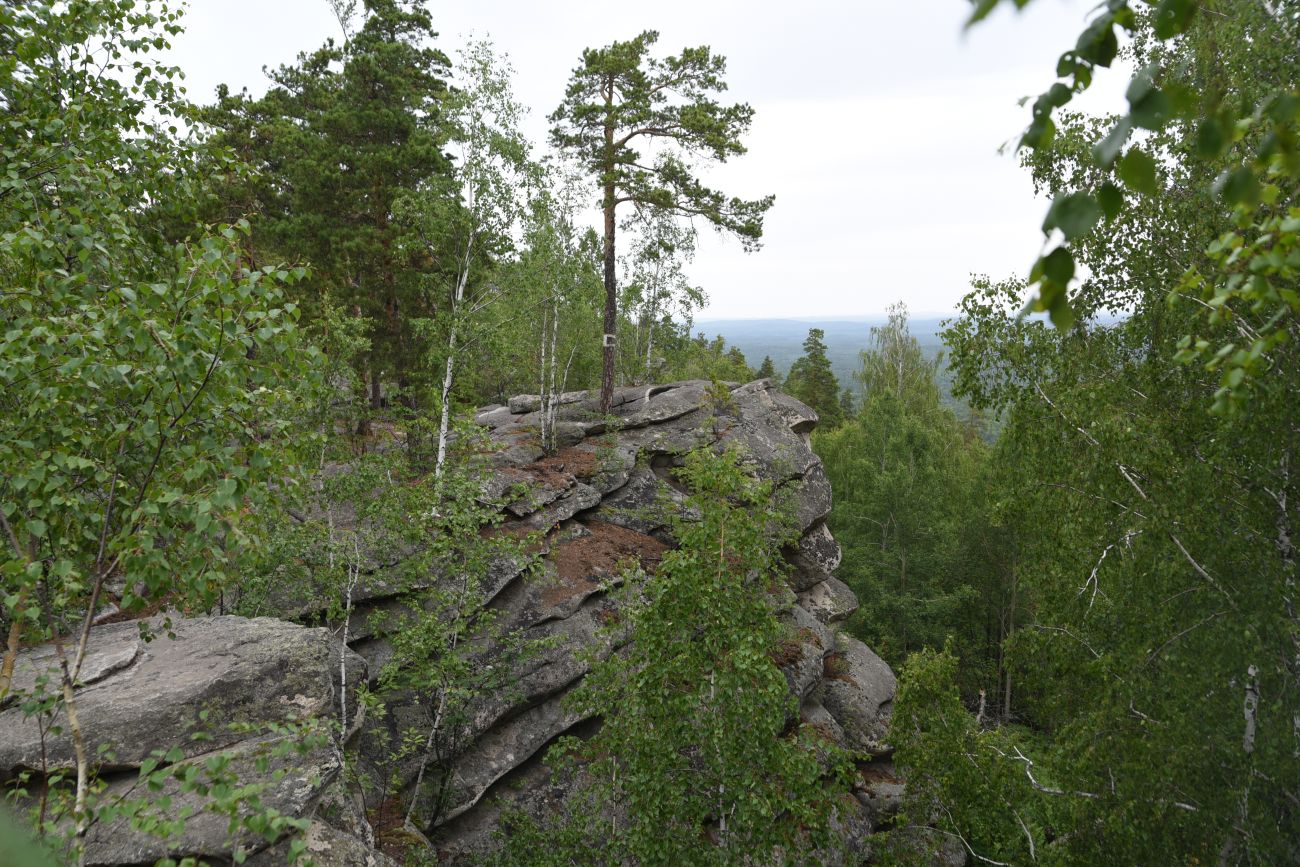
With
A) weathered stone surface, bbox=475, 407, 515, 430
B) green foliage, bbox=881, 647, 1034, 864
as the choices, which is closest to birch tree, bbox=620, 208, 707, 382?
weathered stone surface, bbox=475, 407, 515, 430

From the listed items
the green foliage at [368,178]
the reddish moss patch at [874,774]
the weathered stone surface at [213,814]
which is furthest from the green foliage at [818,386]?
the weathered stone surface at [213,814]

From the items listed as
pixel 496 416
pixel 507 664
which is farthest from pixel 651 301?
pixel 507 664

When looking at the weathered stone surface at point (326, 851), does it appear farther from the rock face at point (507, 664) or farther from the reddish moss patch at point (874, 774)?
the reddish moss patch at point (874, 774)

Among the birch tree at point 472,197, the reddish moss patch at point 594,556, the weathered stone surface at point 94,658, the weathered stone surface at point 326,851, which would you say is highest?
the birch tree at point 472,197

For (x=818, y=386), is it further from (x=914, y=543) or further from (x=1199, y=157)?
(x=1199, y=157)

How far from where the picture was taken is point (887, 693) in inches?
693

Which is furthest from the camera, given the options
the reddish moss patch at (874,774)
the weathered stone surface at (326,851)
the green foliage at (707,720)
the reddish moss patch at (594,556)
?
the reddish moss patch at (874,774)

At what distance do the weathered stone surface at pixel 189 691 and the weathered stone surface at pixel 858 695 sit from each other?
12.9 metres

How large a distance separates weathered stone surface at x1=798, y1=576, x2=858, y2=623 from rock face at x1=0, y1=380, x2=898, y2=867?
64mm

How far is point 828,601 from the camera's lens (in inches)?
781

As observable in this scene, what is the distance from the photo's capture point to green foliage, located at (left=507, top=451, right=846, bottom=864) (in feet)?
21.4

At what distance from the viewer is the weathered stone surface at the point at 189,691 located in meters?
5.51

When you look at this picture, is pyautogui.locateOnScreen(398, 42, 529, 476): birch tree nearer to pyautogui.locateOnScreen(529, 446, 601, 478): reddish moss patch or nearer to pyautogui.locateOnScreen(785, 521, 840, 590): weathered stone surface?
pyautogui.locateOnScreen(529, 446, 601, 478): reddish moss patch

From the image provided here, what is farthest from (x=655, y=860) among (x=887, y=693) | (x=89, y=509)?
(x=887, y=693)
